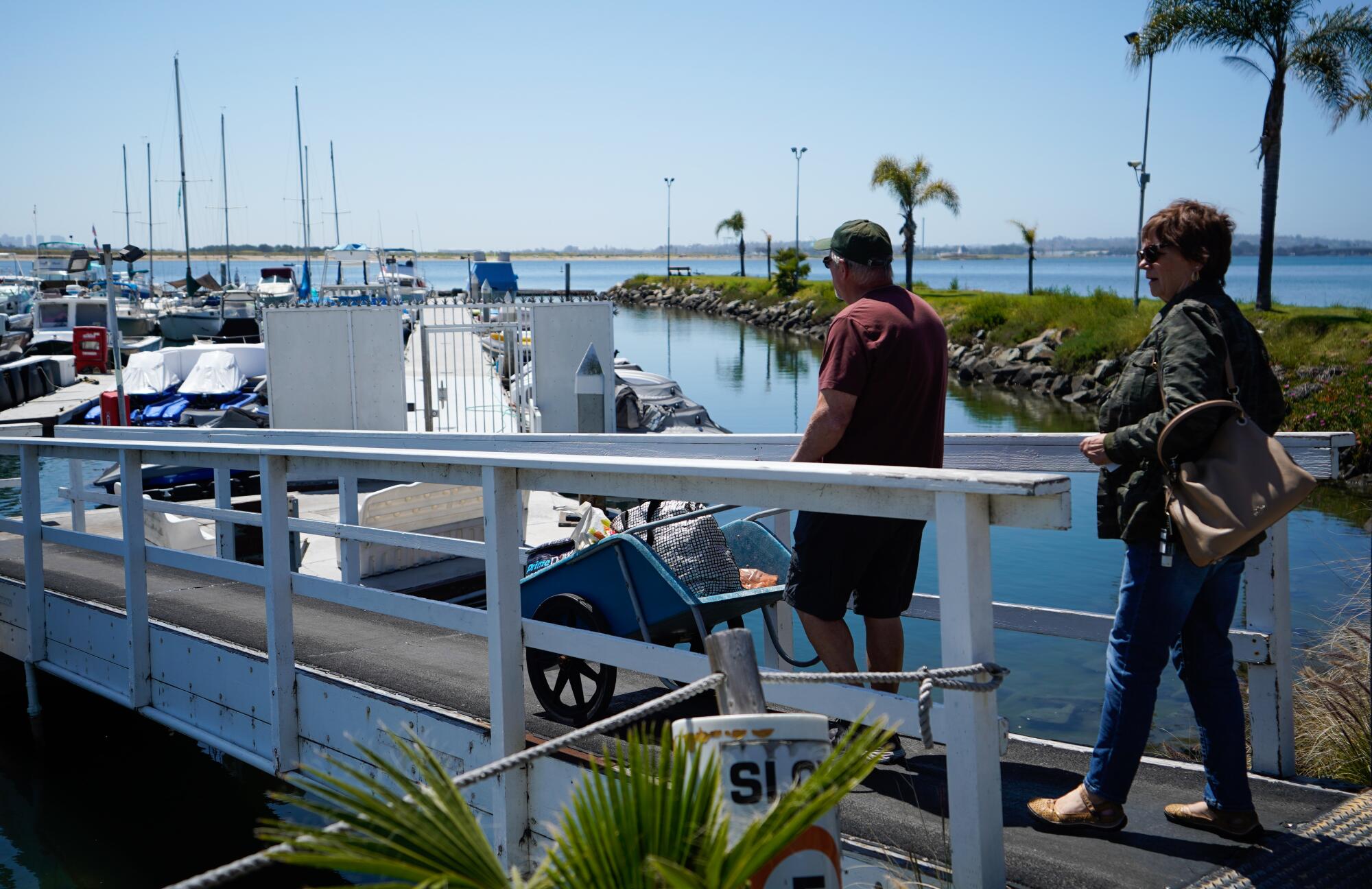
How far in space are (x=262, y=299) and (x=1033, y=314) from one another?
2509cm

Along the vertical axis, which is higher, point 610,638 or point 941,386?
point 941,386

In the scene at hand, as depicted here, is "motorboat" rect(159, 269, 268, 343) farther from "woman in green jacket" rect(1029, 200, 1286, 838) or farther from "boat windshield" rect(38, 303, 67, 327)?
"woman in green jacket" rect(1029, 200, 1286, 838)

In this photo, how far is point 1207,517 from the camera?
284 cm

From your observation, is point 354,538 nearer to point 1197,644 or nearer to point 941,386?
point 941,386

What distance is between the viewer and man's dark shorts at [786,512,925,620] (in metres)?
3.51

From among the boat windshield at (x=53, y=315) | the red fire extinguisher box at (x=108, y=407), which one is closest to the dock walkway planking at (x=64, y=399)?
the red fire extinguisher box at (x=108, y=407)

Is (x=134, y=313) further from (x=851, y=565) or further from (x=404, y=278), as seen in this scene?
(x=851, y=565)

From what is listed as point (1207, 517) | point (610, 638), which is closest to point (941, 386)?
point (1207, 517)

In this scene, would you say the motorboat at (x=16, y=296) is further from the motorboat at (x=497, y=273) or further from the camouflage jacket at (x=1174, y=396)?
the camouflage jacket at (x=1174, y=396)

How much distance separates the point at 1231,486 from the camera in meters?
2.82

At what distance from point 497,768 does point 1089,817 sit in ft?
6.33

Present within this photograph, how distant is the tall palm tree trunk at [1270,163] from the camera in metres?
28.8

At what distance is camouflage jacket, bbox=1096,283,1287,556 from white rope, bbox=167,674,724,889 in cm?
144

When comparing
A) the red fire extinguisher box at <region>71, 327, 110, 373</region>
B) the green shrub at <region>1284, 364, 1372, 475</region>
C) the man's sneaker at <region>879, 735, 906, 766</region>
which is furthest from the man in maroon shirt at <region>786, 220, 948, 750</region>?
the red fire extinguisher box at <region>71, 327, 110, 373</region>
